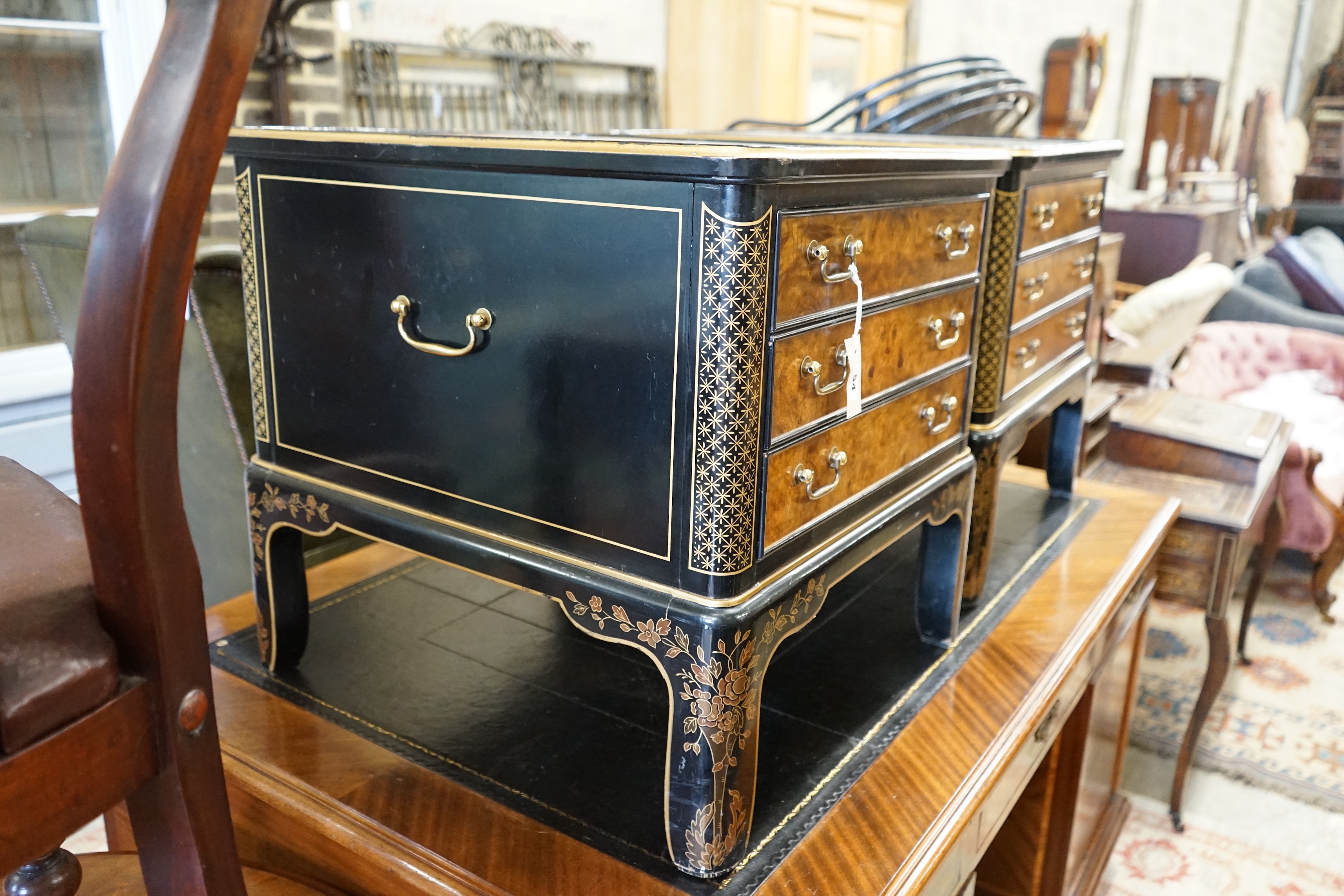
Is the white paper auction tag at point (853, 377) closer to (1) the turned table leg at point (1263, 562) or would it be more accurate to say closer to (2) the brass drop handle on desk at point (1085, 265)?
(2) the brass drop handle on desk at point (1085, 265)

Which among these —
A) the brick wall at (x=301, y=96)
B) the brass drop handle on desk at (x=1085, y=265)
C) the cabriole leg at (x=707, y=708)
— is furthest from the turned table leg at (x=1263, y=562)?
the brick wall at (x=301, y=96)

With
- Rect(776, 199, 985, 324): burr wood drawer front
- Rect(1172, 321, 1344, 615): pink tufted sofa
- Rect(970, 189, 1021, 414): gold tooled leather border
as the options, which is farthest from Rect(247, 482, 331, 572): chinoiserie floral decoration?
Rect(1172, 321, 1344, 615): pink tufted sofa

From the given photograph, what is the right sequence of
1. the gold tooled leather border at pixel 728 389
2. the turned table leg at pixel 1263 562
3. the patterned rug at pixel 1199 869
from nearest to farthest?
1. the gold tooled leather border at pixel 728 389
2. the patterned rug at pixel 1199 869
3. the turned table leg at pixel 1263 562

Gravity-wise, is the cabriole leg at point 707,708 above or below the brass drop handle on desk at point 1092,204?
below

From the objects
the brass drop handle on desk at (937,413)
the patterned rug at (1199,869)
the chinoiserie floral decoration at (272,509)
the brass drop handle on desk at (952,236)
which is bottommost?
the patterned rug at (1199,869)

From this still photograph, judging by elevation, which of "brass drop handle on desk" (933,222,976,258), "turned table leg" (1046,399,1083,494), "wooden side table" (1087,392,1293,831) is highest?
"brass drop handle on desk" (933,222,976,258)

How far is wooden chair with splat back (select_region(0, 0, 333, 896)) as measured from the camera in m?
0.68

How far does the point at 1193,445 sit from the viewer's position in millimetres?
2855

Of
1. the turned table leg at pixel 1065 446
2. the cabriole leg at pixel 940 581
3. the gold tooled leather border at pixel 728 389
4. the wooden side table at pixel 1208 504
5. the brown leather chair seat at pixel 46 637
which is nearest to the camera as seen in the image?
the brown leather chair seat at pixel 46 637

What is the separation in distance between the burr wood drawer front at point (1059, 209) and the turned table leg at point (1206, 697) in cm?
114

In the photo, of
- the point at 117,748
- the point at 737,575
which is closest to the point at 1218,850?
the point at 737,575

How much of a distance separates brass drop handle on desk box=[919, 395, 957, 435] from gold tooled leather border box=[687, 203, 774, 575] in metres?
0.43

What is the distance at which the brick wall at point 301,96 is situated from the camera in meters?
3.08

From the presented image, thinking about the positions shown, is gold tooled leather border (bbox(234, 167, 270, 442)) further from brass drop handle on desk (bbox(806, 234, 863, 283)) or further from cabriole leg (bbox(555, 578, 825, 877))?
brass drop handle on desk (bbox(806, 234, 863, 283))
